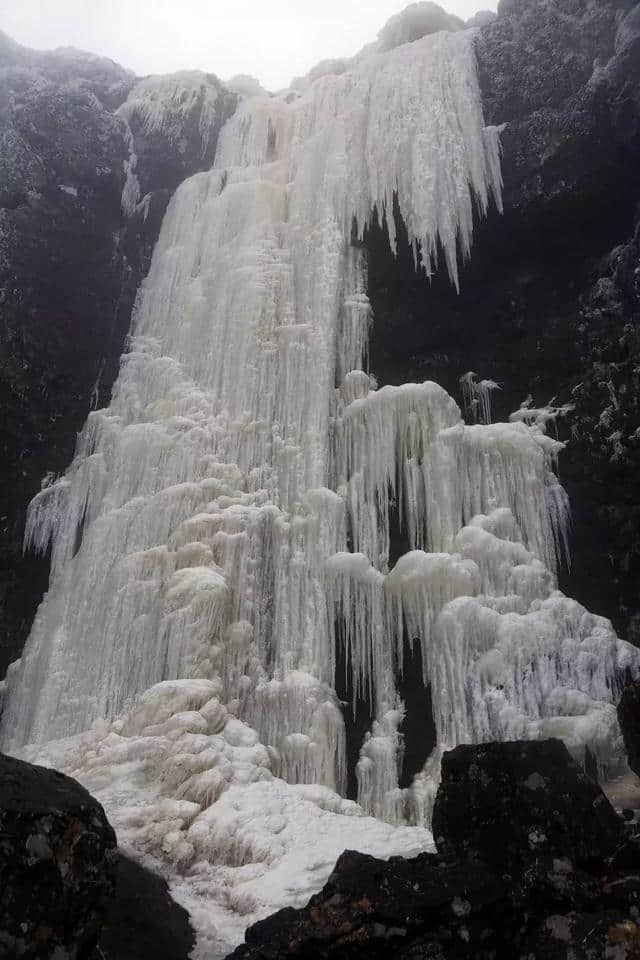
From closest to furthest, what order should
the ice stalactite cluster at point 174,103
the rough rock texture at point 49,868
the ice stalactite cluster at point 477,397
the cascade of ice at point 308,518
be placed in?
the rough rock texture at point 49,868, the cascade of ice at point 308,518, the ice stalactite cluster at point 477,397, the ice stalactite cluster at point 174,103

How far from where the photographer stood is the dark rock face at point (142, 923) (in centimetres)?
455

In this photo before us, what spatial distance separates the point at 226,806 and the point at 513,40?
39.2 ft

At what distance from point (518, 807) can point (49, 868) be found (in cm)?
287

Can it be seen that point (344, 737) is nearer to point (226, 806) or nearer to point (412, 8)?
point (226, 806)

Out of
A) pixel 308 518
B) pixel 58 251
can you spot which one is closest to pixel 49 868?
pixel 308 518

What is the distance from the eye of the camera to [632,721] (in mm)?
4812

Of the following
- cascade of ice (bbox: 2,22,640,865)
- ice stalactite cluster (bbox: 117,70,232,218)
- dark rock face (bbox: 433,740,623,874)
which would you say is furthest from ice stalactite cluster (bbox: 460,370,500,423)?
ice stalactite cluster (bbox: 117,70,232,218)

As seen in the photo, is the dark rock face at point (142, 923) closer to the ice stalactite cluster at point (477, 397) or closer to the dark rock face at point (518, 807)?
the dark rock face at point (518, 807)

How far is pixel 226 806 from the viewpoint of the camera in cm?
721

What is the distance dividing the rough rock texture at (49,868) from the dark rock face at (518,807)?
2133 millimetres

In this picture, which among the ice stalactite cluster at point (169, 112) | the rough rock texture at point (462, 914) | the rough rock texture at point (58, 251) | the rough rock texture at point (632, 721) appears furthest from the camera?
the ice stalactite cluster at point (169, 112)

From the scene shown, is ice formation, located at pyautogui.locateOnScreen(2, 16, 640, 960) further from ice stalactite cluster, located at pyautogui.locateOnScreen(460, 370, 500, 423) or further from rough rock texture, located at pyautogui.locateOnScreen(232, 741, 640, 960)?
rough rock texture, located at pyautogui.locateOnScreen(232, 741, 640, 960)

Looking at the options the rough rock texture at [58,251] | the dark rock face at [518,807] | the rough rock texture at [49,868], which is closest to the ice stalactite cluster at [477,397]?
the rough rock texture at [58,251]

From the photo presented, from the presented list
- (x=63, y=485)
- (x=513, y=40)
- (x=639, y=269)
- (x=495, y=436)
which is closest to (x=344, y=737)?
(x=495, y=436)
